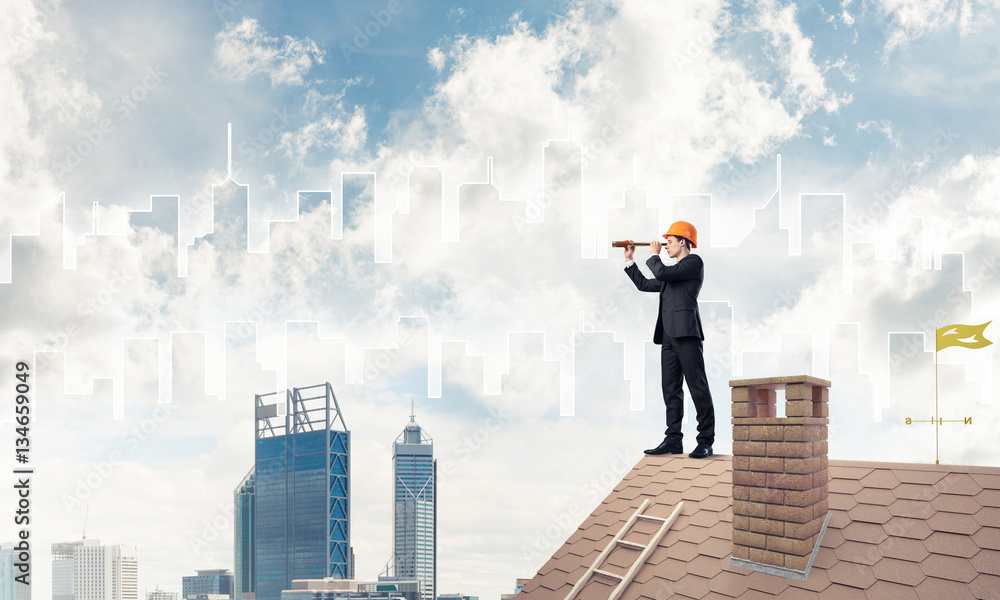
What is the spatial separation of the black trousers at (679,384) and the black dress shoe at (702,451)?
0.06m

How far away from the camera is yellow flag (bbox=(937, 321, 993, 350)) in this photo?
216 inches

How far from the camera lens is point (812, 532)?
16.6 ft

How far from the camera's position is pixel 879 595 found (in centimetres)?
449

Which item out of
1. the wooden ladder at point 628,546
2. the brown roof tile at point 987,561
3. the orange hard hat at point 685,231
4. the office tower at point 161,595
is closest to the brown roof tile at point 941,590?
the brown roof tile at point 987,561

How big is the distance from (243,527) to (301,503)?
25.2 meters

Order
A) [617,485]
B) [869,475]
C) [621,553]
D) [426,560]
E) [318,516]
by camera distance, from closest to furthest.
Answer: [869,475] < [621,553] < [617,485] < [318,516] < [426,560]

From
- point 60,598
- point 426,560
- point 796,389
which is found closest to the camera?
point 796,389


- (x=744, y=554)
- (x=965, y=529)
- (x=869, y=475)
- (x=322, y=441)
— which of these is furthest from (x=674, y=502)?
(x=322, y=441)

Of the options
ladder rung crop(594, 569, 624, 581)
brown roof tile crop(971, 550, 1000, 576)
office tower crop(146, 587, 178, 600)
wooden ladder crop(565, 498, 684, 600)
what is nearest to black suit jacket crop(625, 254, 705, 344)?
wooden ladder crop(565, 498, 684, 600)

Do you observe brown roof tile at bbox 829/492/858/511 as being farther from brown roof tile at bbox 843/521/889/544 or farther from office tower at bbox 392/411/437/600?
office tower at bbox 392/411/437/600

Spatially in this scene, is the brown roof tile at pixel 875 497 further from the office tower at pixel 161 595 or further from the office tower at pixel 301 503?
the office tower at pixel 161 595

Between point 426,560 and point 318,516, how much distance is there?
22.9 m

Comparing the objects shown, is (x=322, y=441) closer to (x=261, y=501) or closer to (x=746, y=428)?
(x=261, y=501)

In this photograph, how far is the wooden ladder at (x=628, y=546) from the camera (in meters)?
5.91
